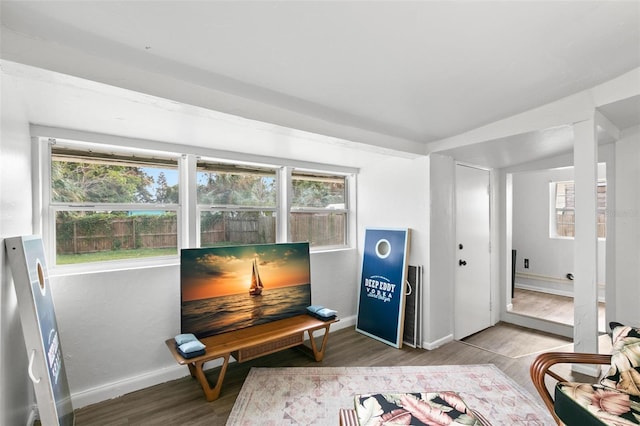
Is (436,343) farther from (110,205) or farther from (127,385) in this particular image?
(110,205)

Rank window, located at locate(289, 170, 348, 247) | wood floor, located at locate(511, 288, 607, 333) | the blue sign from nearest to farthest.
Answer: the blue sign < window, located at locate(289, 170, 348, 247) < wood floor, located at locate(511, 288, 607, 333)

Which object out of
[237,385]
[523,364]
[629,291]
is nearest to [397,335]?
[523,364]

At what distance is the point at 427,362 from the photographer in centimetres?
301

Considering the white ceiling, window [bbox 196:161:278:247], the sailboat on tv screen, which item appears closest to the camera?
the white ceiling

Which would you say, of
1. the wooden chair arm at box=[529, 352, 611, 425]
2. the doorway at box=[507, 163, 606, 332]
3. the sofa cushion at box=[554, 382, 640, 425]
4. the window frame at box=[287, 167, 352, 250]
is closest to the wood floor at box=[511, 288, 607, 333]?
the doorway at box=[507, 163, 606, 332]

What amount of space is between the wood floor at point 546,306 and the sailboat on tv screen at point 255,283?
12.0 feet

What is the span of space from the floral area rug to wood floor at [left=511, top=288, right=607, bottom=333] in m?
1.93

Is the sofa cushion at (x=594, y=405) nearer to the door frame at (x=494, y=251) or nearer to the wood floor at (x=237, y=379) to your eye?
the wood floor at (x=237, y=379)

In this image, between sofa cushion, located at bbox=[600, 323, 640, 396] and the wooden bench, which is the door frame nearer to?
sofa cushion, located at bbox=[600, 323, 640, 396]

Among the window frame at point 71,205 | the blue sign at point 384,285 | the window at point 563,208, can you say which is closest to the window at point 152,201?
the window frame at point 71,205

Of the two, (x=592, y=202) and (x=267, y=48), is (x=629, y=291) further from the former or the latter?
(x=267, y=48)

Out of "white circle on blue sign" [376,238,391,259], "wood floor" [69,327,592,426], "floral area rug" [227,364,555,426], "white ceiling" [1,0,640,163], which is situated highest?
"white ceiling" [1,0,640,163]

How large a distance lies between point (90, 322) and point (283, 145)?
85.9 inches

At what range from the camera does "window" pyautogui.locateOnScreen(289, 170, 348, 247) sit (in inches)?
150
